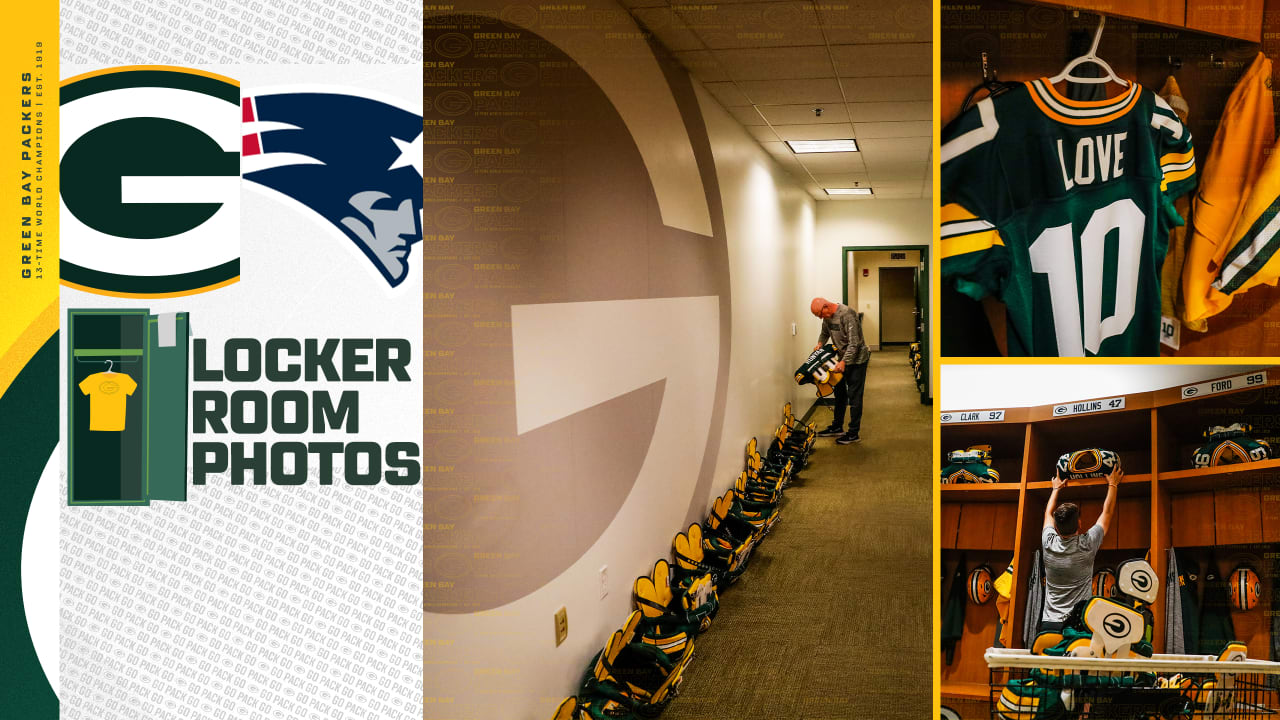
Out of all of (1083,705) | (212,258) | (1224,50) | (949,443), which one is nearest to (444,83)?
(212,258)

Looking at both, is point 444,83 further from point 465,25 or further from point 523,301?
point 523,301

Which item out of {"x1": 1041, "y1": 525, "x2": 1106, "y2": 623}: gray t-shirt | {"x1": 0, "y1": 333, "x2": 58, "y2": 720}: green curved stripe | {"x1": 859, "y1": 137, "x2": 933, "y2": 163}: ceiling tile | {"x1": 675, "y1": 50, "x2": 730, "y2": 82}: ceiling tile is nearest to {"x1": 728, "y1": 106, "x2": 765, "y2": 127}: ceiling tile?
{"x1": 675, "y1": 50, "x2": 730, "y2": 82}: ceiling tile

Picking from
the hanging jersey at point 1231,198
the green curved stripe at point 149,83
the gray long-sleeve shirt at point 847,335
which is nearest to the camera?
the hanging jersey at point 1231,198

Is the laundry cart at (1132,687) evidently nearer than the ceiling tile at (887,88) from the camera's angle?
Yes

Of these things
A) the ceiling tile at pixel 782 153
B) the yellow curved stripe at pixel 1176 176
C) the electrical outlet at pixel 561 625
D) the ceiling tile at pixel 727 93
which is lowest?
the electrical outlet at pixel 561 625

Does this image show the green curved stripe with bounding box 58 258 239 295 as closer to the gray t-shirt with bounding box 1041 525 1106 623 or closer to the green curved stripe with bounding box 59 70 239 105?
the green curved stripe with bounding box 59 70 239 105

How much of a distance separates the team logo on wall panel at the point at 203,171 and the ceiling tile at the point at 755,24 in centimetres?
127

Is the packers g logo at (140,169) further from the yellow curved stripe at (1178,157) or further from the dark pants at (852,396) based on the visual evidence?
the dark pants at (852,396)

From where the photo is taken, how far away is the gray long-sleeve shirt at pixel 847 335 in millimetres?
4102

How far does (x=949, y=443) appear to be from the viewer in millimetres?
1073

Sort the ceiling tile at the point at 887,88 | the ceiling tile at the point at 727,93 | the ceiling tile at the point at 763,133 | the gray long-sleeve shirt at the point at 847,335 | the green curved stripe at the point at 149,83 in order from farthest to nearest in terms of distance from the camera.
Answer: the gray long-sleeve shirt at the point at 847,335
the ceiling tile at the point at 763,133
the ceiling tile at the point at 727,93
the ceiling tile at the point at 887,88
the green curved stripe at the point at 149,83

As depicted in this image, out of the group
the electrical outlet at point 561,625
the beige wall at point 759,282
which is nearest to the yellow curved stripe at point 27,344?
the electrical outlet at point 561,625

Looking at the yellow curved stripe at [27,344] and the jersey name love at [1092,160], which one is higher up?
the jersey name love at [1092,160]

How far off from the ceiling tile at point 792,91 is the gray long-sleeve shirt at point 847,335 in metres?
1.31
